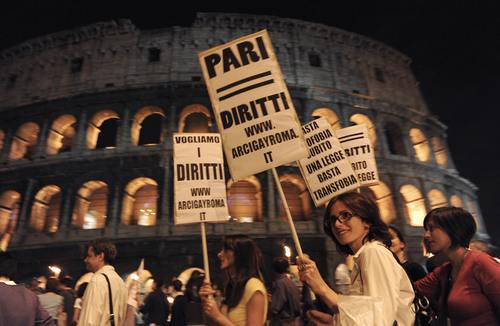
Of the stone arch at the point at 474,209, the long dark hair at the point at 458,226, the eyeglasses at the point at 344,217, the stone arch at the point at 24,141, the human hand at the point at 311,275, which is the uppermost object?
the stone arch at the point at 24,141

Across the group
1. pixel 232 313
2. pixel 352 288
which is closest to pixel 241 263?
pixel 232 313

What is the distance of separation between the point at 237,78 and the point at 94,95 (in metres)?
17.7

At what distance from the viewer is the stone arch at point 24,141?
1869 cm

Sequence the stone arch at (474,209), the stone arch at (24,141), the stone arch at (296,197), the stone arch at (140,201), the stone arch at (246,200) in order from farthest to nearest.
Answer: the stone arch at (474,209)
the stone arch at (24,141)
the stone arch at (296,197)
the stone arch at (246,200)
the stone arch at (140,201)

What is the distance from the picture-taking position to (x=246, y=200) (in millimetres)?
16969

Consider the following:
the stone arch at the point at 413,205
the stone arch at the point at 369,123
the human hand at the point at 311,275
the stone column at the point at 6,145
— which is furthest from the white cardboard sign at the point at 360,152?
the stone column at the point at 6,145

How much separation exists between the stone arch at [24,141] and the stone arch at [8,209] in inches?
91.8

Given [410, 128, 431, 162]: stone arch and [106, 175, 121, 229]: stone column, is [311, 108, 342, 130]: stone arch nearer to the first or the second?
[410, 128, 431, 162]: stone arch

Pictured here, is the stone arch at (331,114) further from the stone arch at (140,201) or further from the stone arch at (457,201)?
the stone arch at (140,201)

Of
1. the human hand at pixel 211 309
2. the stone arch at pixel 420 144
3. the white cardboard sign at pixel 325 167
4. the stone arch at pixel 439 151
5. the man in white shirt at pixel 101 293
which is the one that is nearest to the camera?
the human hand at pixel 211 309

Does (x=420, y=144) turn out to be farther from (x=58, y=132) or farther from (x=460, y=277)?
(x=58, y=132)

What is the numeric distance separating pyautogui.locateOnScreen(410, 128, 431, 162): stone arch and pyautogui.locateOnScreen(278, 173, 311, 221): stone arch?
29.4 ft

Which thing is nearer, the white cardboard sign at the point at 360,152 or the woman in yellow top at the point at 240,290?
the woman in yellow top at the point at 240,290

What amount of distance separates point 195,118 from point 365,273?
1840 centimetres
